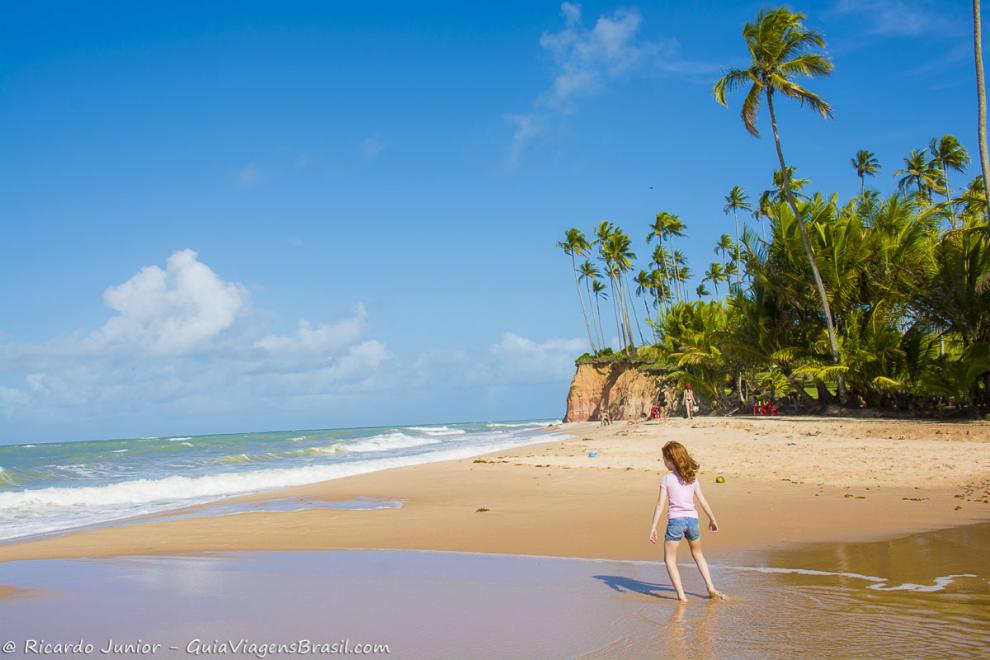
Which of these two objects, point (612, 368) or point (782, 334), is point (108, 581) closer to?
point (782, 334)

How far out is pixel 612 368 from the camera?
56.1m

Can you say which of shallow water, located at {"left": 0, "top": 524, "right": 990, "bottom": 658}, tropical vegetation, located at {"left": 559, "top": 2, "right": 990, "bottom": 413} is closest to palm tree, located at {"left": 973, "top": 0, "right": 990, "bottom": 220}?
tropical vegetation, located at {"left": 559, "top": 2, "right": 990, "bottom": 413}

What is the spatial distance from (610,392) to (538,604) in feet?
160

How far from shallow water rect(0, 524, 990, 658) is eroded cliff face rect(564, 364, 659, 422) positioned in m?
38.7

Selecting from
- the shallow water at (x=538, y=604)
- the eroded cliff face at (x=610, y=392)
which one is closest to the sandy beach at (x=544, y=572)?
the shallow water at (x=538, y=604)

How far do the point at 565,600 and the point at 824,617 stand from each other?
6.32 ft

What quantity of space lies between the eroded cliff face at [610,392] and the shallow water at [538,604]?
3874 centimetres

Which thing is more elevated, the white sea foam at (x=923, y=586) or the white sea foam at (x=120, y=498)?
the white sea foam at (x=923, y=586)

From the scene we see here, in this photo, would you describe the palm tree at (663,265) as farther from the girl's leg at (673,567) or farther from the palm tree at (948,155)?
the girl's leg at (673,567)

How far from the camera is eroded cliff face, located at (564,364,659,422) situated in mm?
48281

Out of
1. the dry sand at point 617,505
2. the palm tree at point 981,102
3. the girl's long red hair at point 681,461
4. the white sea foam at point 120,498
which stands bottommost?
the white sea foam at point 120,498

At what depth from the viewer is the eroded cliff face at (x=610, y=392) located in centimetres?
4828

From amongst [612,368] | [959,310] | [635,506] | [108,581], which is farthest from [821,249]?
[612,368]

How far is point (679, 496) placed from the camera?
574 cm
